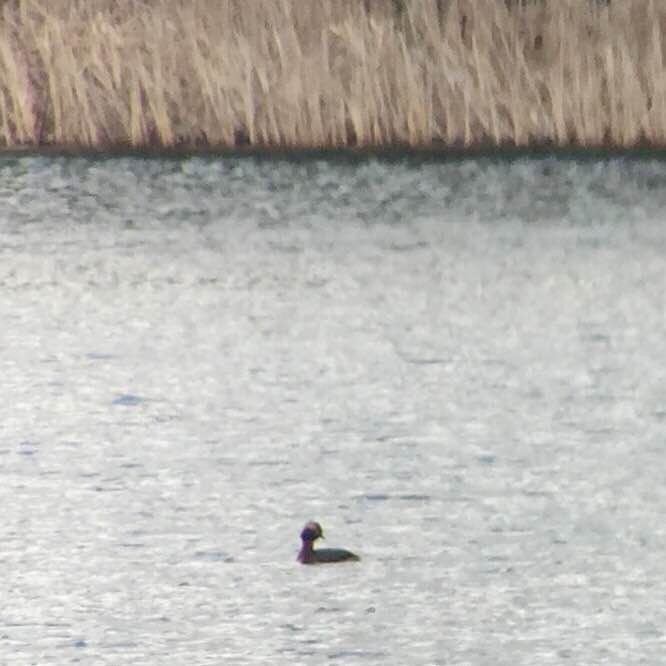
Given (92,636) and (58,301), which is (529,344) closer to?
(58,301)

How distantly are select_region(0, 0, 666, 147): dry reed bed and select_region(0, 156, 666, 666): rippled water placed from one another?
64 centimetres

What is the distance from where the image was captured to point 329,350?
313 inches

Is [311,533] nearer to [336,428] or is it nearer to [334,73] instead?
[336,428]

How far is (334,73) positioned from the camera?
40.4ft

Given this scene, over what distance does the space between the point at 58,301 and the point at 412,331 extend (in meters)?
1.57

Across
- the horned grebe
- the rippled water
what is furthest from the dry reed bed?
the horned grebe

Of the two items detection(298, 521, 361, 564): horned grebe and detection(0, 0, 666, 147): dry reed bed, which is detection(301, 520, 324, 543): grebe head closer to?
detection(298, 521, 361, 564): horned grebe

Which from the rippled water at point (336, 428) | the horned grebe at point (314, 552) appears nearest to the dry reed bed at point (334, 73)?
the rippled water at point (336, 428)

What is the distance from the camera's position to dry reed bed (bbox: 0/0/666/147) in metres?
12.2

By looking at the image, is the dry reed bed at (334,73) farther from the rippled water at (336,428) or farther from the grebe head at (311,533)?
the grebe head at (311,533)

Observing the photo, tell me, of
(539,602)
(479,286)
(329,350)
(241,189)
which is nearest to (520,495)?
(539,602)

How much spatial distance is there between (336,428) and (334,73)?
5.79 meters

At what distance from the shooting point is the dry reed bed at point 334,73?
481 inches

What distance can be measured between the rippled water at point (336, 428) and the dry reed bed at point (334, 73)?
64cm
